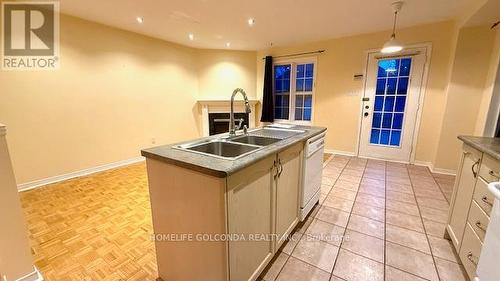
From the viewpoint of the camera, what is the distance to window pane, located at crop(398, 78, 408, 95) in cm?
366

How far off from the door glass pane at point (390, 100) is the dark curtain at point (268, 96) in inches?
83.3

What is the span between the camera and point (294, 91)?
487 cm

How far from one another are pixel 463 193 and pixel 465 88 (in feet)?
7.94

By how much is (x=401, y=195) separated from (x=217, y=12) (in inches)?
132

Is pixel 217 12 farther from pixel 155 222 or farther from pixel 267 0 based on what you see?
pixel 155 222

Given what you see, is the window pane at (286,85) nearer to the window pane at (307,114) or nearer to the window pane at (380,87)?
the window pane at (307,114)

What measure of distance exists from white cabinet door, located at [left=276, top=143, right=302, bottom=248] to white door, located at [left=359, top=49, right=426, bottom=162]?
2955 mm

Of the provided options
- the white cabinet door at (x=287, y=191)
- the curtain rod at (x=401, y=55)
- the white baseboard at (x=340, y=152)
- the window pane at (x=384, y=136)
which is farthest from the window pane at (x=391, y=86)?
the white cabinet door at (x=287, y=191)

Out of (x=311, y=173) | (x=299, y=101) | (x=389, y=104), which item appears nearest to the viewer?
(x=311, y=173)

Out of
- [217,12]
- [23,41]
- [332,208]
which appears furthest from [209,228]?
[23,41]

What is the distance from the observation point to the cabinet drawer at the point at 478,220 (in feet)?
4.07

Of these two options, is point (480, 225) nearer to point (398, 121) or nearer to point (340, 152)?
point (398, 121)

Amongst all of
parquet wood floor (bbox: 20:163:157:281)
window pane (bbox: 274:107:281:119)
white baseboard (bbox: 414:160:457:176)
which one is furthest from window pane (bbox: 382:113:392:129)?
parquet wood floor (bbox: 20:163:157:281)

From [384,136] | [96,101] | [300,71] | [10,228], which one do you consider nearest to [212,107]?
[300,71]
